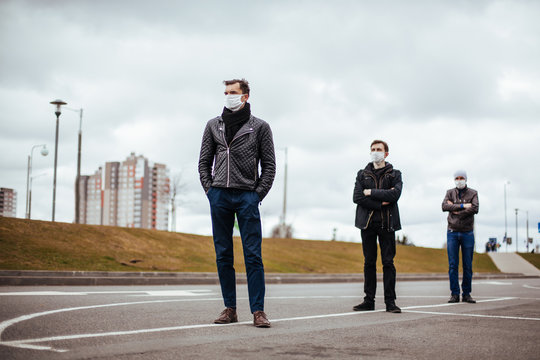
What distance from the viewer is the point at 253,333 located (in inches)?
183

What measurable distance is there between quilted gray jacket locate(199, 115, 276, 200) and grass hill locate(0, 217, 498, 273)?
510 inches

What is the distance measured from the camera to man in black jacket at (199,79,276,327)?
5367 millimetres

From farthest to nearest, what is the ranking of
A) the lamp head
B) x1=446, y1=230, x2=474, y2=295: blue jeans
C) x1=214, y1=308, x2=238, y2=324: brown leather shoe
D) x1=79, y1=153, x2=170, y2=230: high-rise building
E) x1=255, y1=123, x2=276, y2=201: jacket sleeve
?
x1=79, y1=153, x2=170, y2=230: high-rise building, the lamp head, x1=446, y1=230, x2=474, y2=295: blue jeans, x1=255, y1=123, x2=276, y2=201: jacket sleeve, x1=214, y1=308, x2=238, y2=324: brown leather shoe

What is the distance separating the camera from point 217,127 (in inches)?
219

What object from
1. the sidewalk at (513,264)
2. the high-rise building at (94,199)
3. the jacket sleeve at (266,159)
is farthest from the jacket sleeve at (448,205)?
the high-rise building at (94,199)

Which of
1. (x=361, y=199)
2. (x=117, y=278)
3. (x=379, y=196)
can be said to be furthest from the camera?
(x=117, y=278)

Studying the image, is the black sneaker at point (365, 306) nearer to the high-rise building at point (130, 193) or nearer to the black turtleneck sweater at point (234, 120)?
the black turtleneck sweater at point (234, 120)

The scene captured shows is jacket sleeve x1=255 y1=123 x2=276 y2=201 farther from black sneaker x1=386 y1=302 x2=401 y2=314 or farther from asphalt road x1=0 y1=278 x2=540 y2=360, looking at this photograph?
black sneaker x1=386 y1=302 x2=401 y2=314

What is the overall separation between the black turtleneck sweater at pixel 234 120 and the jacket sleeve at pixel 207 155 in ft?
0.61

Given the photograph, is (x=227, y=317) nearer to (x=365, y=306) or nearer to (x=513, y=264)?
(x=365, y=306)

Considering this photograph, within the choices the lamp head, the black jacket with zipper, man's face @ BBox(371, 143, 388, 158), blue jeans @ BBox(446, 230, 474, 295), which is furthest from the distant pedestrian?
the lamp head

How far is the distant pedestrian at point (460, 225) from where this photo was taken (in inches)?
356

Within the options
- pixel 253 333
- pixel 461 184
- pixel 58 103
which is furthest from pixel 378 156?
pixel 58 103

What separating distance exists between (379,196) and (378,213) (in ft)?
0.72
